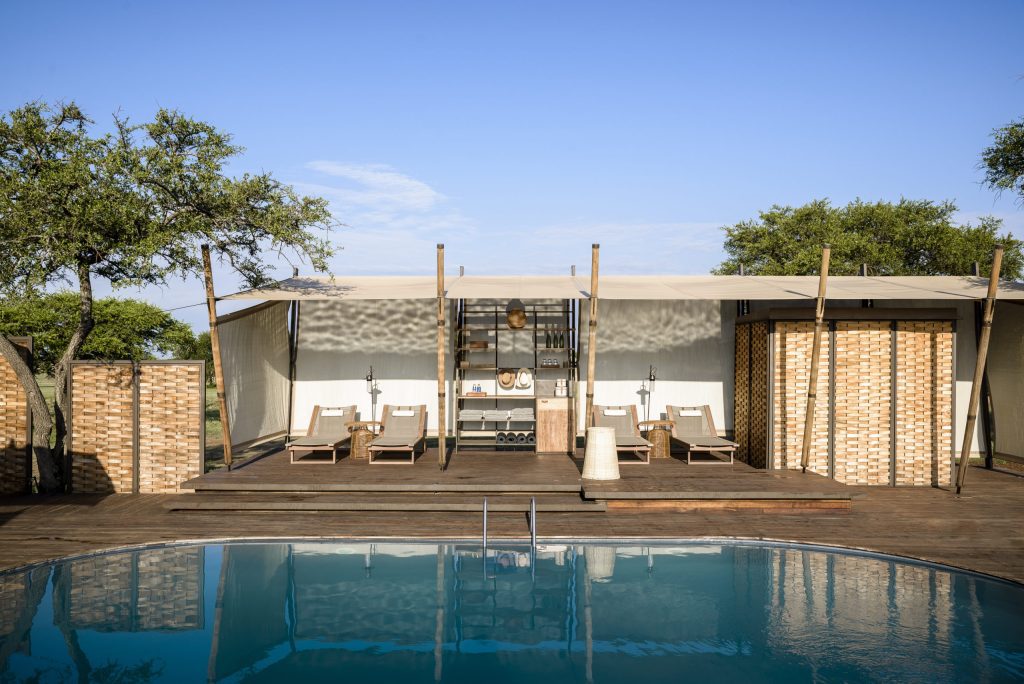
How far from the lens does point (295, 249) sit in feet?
31.8

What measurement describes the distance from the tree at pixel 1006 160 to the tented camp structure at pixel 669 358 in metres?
1.59

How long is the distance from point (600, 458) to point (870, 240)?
22709 mm

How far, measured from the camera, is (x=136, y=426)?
28.8 feet

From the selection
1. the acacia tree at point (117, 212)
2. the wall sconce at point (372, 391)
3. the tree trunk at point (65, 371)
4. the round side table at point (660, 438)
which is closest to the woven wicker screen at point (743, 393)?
the round side table at point (660, 438)

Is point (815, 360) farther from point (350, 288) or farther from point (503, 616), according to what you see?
point (350, 288)

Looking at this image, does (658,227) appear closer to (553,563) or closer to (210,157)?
(210,157)

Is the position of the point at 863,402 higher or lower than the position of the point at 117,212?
lower

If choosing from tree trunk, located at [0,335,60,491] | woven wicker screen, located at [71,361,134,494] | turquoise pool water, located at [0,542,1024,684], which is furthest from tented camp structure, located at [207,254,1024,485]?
turquoise pool water, located at [0,542,1024,684]

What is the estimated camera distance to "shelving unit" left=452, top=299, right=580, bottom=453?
11609 mm

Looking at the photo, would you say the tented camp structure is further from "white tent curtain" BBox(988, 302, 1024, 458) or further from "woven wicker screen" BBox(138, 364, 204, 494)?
"woven wicker screen" BBox(138, 364, 204, 494)

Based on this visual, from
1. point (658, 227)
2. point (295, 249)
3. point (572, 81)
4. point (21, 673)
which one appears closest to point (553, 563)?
point (21, 673)

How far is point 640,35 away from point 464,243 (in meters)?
6.58

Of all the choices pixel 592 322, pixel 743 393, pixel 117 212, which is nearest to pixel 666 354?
pixel 743 393

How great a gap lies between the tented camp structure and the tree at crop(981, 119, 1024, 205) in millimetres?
1587
